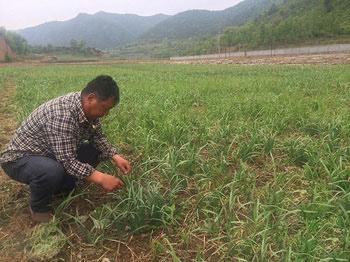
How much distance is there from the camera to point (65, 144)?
387 centimetres

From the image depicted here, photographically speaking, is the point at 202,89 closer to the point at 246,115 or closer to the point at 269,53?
the point at 246,115

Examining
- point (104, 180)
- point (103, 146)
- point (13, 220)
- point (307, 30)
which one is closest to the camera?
point (104, 180)

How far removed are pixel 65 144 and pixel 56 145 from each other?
0.08 metres

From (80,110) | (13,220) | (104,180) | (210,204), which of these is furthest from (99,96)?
(13,220)

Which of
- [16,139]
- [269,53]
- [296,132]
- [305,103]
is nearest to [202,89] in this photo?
[305,103]

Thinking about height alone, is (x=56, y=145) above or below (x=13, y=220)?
above

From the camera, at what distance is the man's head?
3838mm

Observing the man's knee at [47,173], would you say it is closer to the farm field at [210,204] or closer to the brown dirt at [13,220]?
the farm field at [210,204]

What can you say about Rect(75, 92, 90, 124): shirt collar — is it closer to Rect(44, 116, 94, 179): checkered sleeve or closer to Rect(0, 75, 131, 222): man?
Rect(0, 75, 131, 222): man

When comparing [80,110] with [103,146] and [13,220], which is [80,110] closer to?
[103,146]

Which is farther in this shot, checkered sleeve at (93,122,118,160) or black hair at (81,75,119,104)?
checkered sleeve at (93,122,118,160)

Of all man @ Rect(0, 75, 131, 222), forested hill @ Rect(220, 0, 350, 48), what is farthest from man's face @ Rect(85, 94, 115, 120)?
forested hill @ Rect(220, 0, 350, 48)

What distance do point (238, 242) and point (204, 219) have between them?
2.01 feet

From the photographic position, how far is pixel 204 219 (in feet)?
12.6
